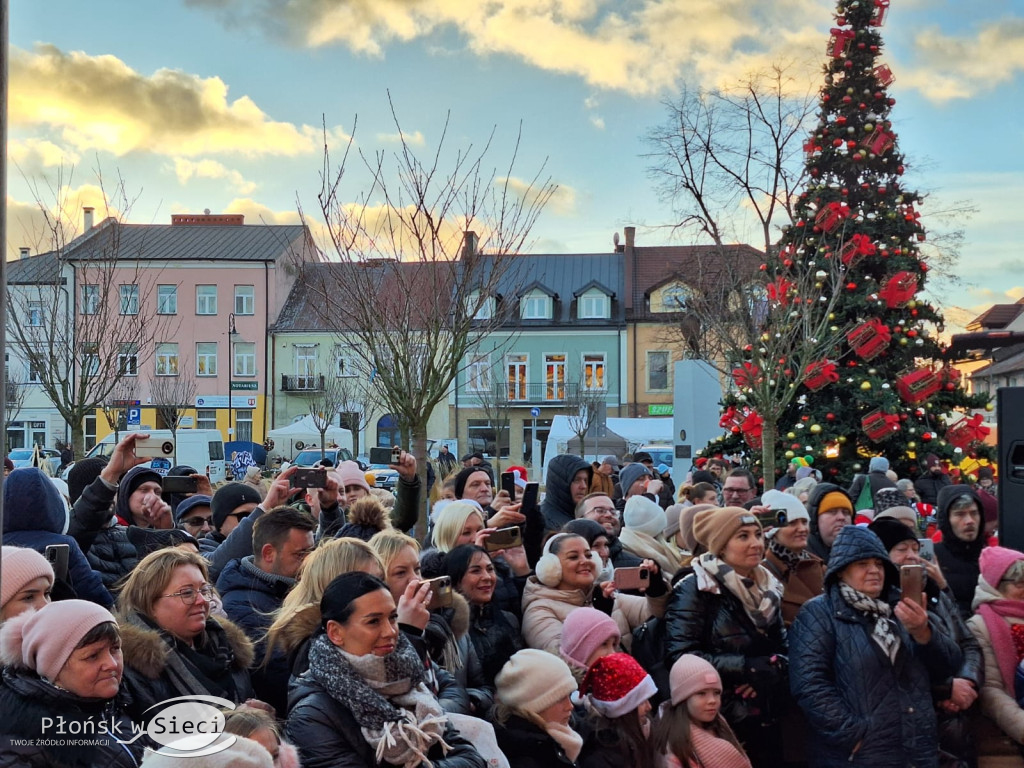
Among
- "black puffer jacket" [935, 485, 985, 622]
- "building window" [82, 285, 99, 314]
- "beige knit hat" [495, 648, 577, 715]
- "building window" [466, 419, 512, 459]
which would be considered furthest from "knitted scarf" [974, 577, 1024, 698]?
"building window" [466, 419, 512, 459]

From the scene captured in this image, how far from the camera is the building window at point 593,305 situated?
52.6m

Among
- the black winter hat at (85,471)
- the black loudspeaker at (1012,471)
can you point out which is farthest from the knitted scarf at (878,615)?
the black winter hat at (85,471)

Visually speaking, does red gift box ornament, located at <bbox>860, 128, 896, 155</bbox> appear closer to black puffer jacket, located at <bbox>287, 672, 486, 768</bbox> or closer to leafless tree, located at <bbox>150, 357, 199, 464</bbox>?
black puffer jacket, located at <bbox>287, 672, 486, 768</bbox>

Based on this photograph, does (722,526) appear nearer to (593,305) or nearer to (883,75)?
(883,75)

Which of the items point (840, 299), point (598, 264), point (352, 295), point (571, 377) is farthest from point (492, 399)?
point (352, 295)

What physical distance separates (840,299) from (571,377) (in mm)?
35555

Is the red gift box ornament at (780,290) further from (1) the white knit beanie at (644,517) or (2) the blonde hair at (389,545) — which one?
(2) the blonde hair at (389,545)

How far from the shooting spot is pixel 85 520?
18.3 ft

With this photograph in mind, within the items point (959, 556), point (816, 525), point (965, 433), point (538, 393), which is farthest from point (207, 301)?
point (959, 556)

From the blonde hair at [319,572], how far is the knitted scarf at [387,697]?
0.49 meters

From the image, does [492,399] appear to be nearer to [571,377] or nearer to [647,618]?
[571,377]

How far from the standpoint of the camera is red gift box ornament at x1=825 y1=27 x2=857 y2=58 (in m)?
17.1

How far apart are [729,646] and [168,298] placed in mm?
51137

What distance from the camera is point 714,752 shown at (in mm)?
4656
